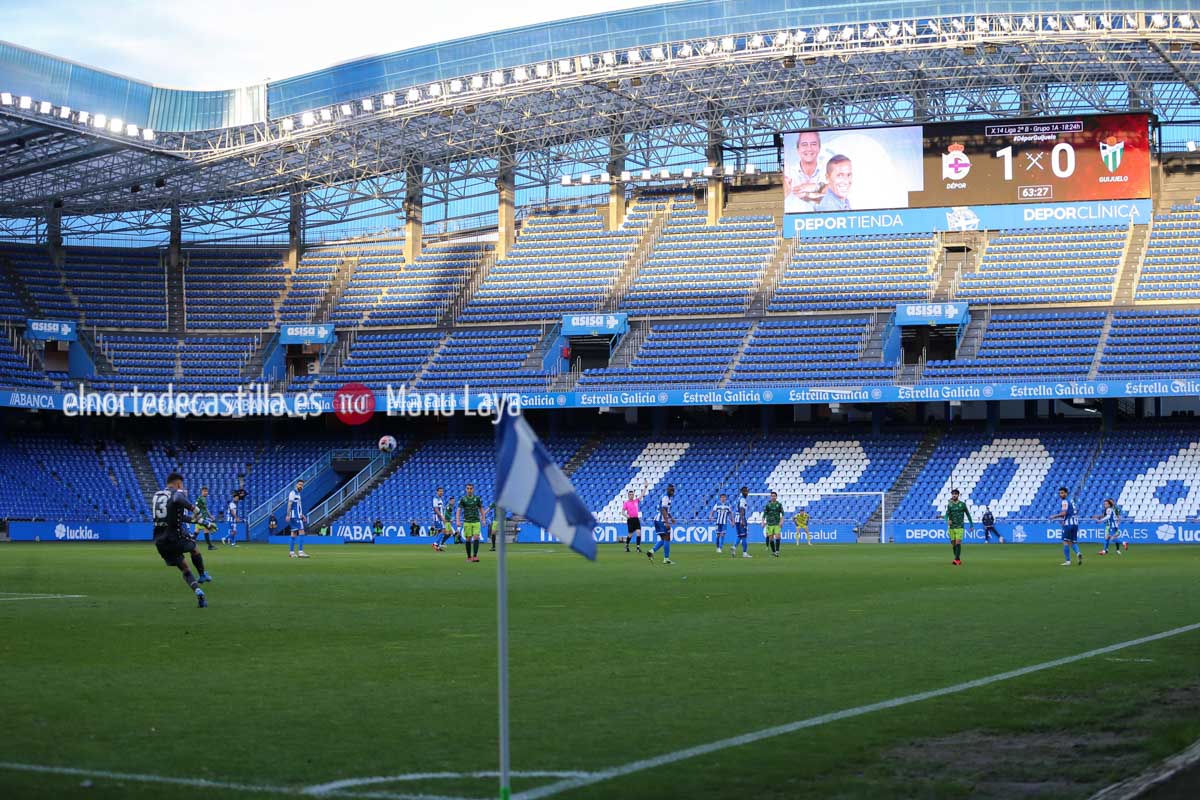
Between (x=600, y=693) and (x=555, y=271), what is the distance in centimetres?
5576

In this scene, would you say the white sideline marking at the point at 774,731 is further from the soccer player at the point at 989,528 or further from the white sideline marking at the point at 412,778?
the soccer player at the point at 989,528

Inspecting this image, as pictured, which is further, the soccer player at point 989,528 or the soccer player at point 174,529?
the soccer player at point 989,528

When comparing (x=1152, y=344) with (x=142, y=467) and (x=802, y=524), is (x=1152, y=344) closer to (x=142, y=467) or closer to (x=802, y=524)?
(x=802, y=524)

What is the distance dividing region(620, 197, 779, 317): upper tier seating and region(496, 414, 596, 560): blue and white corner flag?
55251 mm

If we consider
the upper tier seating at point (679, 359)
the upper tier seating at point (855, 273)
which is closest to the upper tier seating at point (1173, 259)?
the upper tier seating at point (855, 273)

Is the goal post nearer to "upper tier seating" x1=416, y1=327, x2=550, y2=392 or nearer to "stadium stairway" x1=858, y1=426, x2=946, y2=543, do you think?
"stadium stairway" x1=858, y1=426, x2=946, y2=543

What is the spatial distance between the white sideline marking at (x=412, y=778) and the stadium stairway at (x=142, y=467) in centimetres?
5645

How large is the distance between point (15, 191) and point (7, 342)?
663 cm

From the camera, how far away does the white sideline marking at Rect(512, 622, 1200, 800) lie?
7.58 m

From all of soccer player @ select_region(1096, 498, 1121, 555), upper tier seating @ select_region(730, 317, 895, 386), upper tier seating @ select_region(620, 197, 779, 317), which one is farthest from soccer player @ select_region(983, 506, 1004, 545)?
upper tier seating @ select_region(620, 197, 779, 317)

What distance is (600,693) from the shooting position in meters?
10.9

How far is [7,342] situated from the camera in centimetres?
6269

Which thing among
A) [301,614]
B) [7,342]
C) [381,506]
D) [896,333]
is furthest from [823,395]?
[301,614]

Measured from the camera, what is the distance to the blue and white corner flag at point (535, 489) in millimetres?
7055
